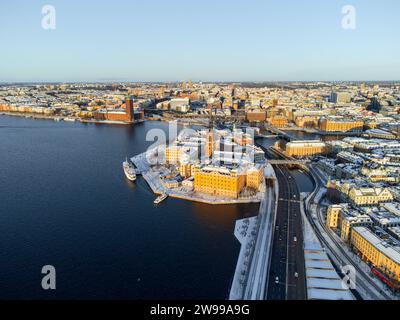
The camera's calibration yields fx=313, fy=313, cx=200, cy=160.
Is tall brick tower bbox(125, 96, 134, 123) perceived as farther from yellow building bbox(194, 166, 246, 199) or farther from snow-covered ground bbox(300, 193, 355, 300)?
snow-covered ground bbox(300, 193, 355, 300)

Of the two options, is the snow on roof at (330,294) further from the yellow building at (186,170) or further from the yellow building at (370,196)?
the yellow building at (186,170)

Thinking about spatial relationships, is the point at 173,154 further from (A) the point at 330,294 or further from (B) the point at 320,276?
(A) the point at 330,294

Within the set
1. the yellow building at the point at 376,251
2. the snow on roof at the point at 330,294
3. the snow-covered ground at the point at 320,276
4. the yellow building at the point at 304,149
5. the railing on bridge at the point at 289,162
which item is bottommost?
the snow on roof at the point at 330,294

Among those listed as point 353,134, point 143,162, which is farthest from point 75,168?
point 353,134

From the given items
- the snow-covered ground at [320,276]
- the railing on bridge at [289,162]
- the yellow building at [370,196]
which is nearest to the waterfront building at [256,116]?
the railing on bridge at [289,162]

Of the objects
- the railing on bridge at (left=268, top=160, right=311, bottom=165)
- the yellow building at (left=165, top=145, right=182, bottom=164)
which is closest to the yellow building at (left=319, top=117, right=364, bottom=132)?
the railing on bridge at (left=268, top=160, right=311, bottom=165)

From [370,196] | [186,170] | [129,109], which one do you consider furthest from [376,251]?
[129,109]
